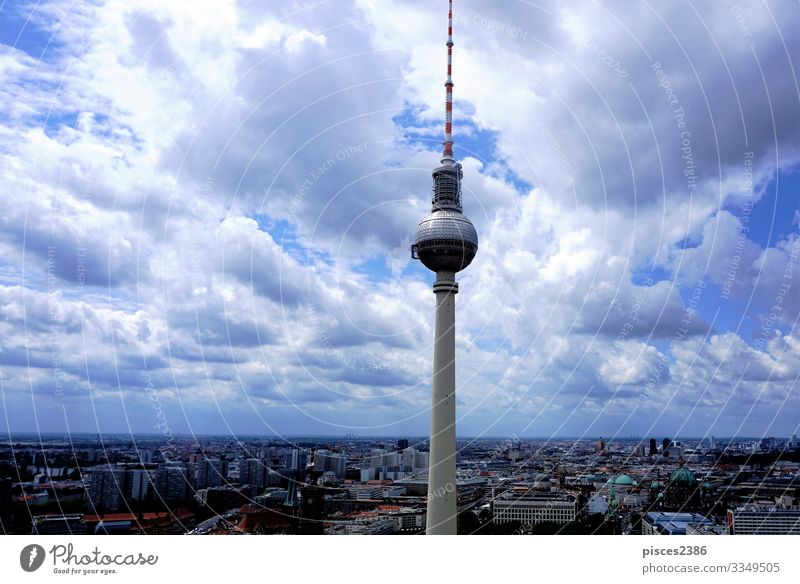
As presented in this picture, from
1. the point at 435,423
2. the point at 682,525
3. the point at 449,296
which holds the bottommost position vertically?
the point at 682,525

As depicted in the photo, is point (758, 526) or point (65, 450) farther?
point (65, 450)

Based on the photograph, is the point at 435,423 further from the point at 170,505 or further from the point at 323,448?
the point at 323,448

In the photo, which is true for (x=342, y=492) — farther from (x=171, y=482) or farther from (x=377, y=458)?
(x=377, y=458)

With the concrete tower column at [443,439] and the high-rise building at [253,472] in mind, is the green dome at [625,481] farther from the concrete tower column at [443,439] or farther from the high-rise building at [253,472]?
the concrete tower column at [443,439]

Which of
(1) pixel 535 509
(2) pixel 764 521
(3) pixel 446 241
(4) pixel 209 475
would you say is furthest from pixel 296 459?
(2) pixel 764 521
